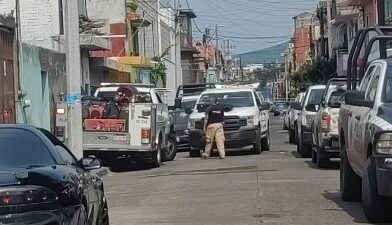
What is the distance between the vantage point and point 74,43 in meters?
20.8

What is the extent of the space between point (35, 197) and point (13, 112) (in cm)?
1523

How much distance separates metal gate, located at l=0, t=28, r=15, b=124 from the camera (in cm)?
2106

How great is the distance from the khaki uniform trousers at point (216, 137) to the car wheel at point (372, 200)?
13180 mm

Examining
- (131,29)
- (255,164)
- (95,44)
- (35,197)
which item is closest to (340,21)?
(131,29)

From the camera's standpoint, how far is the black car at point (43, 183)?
7.05m

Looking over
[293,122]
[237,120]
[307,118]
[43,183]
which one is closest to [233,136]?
[237,120]

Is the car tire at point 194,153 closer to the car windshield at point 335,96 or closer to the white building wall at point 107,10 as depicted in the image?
the car windshield at point 335,96

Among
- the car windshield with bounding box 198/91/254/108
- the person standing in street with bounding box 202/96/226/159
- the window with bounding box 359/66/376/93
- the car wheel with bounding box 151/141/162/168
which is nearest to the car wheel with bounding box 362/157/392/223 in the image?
the window with bounding box 359/66/376/93

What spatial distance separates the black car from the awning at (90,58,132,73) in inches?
1091

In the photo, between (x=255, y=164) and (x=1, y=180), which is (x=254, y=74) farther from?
(x=1, y=180)

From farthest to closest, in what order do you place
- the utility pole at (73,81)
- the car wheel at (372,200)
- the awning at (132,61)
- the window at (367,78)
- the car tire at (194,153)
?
the awning at (132,61)
the car tire at (194,153)
the utility pole at (73,81)
the window at (367,78)
the car wheel at (372,200)

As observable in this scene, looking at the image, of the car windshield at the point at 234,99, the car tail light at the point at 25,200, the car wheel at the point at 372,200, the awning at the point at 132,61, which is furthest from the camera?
the awning at the point at 132,61

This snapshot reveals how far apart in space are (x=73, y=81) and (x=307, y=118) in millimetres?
6216

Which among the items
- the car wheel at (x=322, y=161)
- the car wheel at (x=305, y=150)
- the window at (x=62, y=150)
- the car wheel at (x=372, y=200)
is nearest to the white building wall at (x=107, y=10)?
the car wheel at (x=305, y=150)
